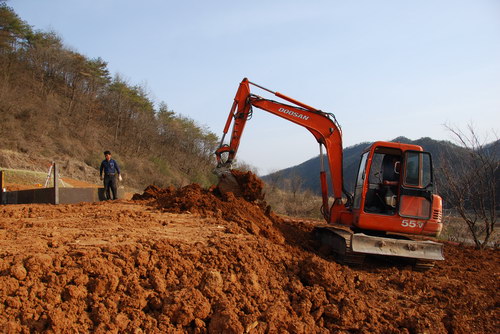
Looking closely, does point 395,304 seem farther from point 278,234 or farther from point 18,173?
point 18,173

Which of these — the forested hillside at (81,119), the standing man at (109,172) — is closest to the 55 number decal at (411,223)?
the standing man at (109,172)

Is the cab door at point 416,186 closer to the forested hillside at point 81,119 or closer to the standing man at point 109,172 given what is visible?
the standing man at point 109,172

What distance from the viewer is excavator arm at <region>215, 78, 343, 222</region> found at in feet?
28.6

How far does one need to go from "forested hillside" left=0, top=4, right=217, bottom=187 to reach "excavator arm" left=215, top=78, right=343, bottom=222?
15.4m

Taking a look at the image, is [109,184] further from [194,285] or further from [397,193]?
[397,193]

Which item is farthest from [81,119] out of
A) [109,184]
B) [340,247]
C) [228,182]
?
[340,247]

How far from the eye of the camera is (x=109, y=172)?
10.5 meters

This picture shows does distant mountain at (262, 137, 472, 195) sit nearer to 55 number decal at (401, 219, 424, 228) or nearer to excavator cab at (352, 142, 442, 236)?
excavator cab at (352, 142, 442, 236)

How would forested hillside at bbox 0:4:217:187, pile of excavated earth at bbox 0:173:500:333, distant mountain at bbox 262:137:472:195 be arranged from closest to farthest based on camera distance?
pile of excavated earth at bbox 0:173:500:333
distant mountain at bbox 262:137:472:195
forested hillside at bbox 0:4:217:187

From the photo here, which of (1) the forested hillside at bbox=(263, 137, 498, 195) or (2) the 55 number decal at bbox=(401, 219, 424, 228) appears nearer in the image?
(2) the 55 number decal at bbox=(401, 219, 424, 228)

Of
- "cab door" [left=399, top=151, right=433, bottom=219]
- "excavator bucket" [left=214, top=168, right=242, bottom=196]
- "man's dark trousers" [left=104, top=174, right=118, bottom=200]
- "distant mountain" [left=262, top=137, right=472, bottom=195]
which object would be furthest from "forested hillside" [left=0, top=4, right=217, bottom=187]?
"cab door" [left=399, top=151, right=433, bottom=219]

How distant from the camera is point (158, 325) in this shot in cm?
410

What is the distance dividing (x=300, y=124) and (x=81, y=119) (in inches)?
1055

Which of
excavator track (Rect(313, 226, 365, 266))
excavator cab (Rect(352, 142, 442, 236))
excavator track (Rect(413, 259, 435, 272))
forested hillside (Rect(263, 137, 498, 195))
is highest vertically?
forested hillside (Rect(263, 137, 498, 195))
